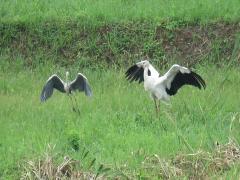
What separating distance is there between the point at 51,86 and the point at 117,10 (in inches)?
155

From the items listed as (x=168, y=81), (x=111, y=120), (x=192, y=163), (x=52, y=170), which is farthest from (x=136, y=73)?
(x=192, y=163)

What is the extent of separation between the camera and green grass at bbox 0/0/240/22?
39.0 feet

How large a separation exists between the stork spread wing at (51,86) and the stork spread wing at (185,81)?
1.50 metres

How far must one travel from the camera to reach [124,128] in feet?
24.8

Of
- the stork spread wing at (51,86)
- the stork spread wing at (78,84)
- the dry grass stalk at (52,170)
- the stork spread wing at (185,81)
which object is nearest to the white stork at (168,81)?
the stork spread wing at (185,81)

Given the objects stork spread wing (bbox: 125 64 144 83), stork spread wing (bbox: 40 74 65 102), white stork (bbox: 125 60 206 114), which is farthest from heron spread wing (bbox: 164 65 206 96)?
stork spread wing (bbox: 40 74 65 102)

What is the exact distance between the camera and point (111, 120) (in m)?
7.85

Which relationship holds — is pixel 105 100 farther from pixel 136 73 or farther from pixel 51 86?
pixel 51 86

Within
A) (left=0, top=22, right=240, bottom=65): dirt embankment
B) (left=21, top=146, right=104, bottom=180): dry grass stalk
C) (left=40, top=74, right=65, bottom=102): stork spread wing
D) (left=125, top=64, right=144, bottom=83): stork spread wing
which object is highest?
(left=0, top=22, right=240, bottom=65): dirt embankment

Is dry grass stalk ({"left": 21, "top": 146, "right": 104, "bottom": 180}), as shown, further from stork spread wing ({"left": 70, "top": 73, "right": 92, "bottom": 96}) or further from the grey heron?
stork spread wing ({"left": 70, "top": 73, "right": 92, "bottom": 96})

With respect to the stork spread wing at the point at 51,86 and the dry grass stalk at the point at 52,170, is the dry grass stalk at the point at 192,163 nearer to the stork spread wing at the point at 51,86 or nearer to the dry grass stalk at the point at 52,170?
the dry grass stalk at the point at 52,170

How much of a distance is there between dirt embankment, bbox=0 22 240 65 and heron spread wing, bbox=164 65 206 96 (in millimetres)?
2573

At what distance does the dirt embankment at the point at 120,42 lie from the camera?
11.2m

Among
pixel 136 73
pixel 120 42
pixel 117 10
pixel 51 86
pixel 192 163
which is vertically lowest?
pixel 192 163
